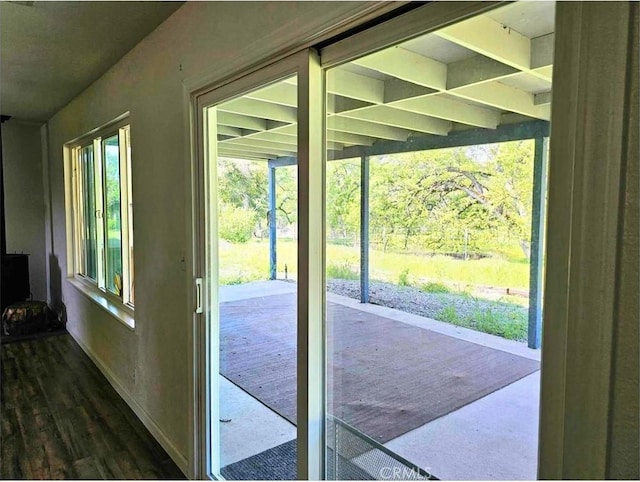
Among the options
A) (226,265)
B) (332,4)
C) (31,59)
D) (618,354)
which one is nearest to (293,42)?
(332,4)

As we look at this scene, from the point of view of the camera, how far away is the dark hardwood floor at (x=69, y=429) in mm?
2309

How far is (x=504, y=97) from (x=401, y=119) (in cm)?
34

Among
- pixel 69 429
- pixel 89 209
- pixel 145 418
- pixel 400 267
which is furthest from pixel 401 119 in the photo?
pixel 89 209

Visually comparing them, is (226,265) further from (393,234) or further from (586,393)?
(586,393)

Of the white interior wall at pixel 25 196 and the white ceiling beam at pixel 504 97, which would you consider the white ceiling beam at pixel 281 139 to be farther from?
the white interior wall at pixel 25 196

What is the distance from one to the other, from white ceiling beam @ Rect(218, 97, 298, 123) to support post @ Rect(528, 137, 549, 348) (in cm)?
88

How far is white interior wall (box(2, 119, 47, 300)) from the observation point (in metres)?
5.46

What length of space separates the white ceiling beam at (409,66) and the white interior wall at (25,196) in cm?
584

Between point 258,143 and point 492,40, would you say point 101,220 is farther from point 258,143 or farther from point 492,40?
point 492,40

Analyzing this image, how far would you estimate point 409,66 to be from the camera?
4.08 feet

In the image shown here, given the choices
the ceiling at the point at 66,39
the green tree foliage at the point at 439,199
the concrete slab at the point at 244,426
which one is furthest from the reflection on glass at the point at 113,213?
the green tree foliage at the point at 439,199

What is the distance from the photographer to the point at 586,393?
2.58 ft

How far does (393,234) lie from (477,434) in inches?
24.4

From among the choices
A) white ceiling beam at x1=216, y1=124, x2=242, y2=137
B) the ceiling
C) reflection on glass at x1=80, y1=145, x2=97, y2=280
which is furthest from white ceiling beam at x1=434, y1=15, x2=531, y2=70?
reflection on glass at x1=80, y1=145, x2=97, y2=280
